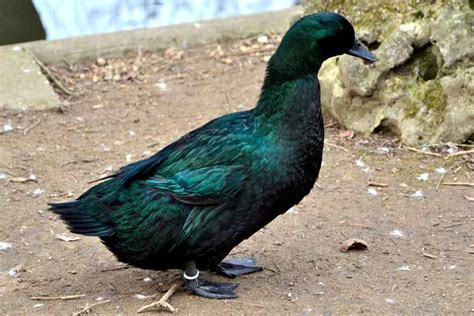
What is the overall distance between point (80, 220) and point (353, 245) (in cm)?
149

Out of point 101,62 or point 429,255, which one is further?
point 101,62

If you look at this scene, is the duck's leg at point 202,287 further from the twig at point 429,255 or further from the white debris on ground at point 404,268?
the twig at point 429,255

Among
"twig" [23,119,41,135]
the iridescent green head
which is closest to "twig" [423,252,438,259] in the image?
the iridescent green head

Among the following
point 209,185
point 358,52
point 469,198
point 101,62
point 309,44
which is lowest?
point 469,198

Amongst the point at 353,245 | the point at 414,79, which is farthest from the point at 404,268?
the point at 414,79

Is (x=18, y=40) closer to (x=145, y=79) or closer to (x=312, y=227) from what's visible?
(x=145, y=79)

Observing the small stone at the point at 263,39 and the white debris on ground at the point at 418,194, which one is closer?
the white debris on ground at the point at 418,194

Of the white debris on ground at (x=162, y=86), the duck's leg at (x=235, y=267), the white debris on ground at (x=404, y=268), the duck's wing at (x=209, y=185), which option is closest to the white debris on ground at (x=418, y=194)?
the white debris on ground at (x=404, y=268)

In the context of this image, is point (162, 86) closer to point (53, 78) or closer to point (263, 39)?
point (53, 78)

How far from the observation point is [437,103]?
6.07 metres

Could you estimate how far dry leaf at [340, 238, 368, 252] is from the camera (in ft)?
16.3

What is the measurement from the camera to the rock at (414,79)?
19.7ft

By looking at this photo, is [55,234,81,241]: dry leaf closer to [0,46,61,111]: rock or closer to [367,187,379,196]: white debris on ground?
[367,187,379,196]: white debris on ground

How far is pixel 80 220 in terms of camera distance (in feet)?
14.6
